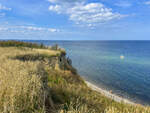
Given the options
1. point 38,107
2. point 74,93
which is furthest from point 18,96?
point 74,93

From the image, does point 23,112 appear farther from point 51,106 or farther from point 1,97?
point 51,106

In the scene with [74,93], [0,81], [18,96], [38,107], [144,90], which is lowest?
[144,90]

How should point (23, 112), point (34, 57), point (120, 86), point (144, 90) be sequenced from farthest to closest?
point (120, 86) → point (144, 90) → point (34, 57) → point (23, 112)

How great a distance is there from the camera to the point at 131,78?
18.2 m

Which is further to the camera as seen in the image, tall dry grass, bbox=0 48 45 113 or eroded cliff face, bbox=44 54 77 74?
eroded cliff face, bbox=44 54 77 74

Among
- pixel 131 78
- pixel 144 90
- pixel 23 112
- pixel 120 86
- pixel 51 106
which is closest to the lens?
pixel 23 112

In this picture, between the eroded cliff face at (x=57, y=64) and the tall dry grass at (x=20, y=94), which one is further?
the eroded cliff face at (x=57, y=64)

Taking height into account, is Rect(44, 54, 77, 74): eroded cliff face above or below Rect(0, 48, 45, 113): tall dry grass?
below

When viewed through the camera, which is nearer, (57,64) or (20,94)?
(20,94)

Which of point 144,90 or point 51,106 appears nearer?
point 51,106

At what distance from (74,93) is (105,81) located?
1291cm

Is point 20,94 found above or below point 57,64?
above

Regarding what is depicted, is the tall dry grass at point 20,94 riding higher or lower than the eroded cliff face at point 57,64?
higher

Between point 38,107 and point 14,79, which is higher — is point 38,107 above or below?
below
